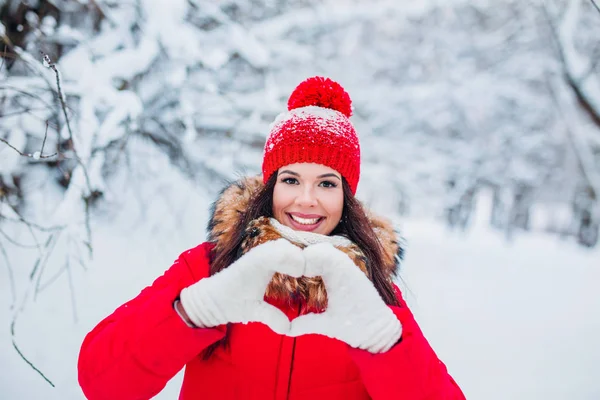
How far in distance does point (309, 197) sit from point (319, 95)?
1.64 ft

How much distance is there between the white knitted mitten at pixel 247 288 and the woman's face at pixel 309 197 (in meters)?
0.44

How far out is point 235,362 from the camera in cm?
134

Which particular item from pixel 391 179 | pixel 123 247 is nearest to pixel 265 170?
pixel 123 247

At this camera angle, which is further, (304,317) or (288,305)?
(288,305)

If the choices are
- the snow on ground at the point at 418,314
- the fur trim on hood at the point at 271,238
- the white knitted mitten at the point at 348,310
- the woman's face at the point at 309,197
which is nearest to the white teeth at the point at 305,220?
the woman's face at the point at 309,197

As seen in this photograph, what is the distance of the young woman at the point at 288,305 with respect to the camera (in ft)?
3.43

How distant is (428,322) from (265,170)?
316cm

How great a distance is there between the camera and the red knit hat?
5.00 ft

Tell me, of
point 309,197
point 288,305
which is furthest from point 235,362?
point 309,197

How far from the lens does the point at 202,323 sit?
1083mm

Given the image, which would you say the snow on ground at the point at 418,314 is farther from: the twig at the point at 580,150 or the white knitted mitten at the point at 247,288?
the twig at the point at 580,150

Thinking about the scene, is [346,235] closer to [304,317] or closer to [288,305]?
[288,305]

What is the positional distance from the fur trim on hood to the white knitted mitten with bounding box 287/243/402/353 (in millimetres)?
270

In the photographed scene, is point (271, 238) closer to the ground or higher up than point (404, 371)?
higher up
